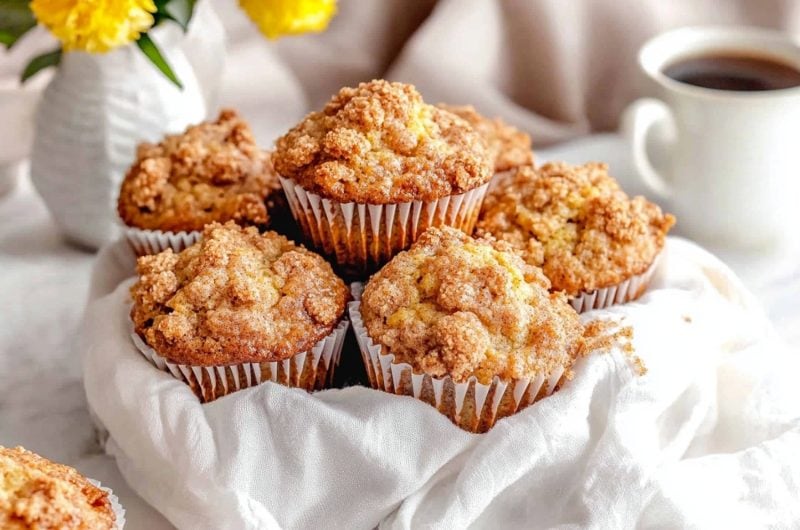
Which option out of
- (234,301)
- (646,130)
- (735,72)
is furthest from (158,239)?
(735,72)

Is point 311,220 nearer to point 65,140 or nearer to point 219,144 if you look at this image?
point 219,144

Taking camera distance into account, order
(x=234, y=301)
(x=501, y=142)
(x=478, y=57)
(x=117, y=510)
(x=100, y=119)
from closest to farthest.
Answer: (x=117, y=510) < (x=234, y=301) < (x=501, y=142) < (x=100, y=119) < (x=478, y=57)

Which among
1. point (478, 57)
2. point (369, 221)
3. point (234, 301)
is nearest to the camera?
point (234, 301)

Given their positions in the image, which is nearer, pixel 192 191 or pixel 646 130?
pixel 192 191

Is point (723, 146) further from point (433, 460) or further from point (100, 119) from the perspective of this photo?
point (100, 119)

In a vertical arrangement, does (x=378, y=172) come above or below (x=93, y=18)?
below

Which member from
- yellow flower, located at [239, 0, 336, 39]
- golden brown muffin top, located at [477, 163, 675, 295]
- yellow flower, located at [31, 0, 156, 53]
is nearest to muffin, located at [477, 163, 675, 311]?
golden brown muffin top, located at [477, 163, 675, 295]

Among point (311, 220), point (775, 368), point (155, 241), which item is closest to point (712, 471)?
point (775, 368)
